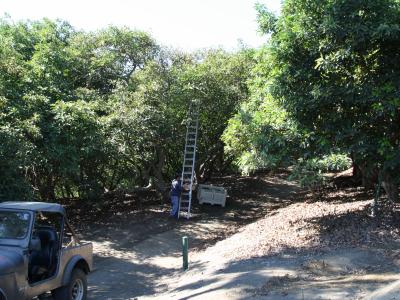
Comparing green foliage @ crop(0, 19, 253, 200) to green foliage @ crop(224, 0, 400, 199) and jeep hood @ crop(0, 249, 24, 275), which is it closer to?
jeep hood @ crop(0, 249, 24, 275)

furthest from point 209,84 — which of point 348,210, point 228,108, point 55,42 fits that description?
point 348,210

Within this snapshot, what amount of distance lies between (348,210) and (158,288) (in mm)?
5916

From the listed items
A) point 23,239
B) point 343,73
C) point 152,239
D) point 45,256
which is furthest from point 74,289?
point 343,73

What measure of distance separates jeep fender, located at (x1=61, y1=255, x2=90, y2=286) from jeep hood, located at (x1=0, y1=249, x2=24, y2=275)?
127 cm

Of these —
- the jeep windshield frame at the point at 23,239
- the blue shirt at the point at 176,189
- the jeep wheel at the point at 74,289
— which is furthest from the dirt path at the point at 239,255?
the jeep windshield frame at the point at 23,239

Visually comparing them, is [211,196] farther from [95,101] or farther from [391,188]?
[391,188]

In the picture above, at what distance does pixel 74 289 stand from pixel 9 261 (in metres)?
2.13

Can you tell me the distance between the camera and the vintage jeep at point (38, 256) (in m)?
6.14

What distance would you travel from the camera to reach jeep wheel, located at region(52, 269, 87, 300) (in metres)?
7.39

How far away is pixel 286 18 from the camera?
1099cm

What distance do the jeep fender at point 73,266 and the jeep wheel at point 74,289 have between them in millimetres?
95

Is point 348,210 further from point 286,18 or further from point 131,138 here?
point 131,138

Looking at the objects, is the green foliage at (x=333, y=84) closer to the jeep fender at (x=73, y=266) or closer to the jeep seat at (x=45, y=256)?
the jeep fender at (x=73, y=266)

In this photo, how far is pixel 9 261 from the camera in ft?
19.9
